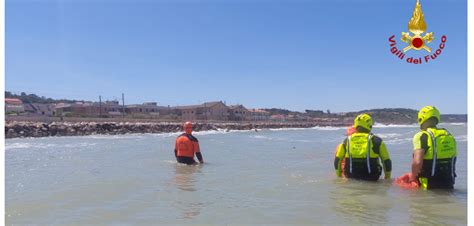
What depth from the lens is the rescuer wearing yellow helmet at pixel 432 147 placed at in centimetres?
568

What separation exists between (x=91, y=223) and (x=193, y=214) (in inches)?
47.7

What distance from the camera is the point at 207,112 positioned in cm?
9156

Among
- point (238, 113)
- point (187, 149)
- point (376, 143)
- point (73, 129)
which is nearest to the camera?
point (376, 143)

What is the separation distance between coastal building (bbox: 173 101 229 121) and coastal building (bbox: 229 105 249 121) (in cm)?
146

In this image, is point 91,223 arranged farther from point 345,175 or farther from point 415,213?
point 345,175

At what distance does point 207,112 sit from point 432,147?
86337 mm

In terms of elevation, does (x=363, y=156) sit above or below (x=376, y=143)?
below

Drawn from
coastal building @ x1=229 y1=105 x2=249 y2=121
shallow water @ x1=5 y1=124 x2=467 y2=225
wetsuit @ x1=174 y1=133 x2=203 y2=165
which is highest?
coastal building @ x1=229 y1=105 x2=249 y2=121

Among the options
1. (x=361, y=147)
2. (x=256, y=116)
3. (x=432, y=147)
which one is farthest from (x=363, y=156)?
(x=256, y=116)

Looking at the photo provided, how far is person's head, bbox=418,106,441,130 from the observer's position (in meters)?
5.76

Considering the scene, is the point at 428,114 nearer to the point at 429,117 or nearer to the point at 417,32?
the point at 429,117

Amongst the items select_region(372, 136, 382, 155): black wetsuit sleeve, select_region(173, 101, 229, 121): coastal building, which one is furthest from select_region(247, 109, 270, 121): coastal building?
select_region(372, 136, 382, 155): black wetsuit sleeve

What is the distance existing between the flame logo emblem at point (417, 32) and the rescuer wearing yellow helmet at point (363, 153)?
1306 mm

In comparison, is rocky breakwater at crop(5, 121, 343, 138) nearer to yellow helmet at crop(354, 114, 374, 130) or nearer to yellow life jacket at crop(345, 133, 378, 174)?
yellow life jacket at crop(345, 133, 378, 174)
